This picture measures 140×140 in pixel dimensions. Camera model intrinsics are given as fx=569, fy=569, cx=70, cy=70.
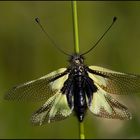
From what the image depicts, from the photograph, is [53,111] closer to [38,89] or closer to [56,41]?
[38,89]

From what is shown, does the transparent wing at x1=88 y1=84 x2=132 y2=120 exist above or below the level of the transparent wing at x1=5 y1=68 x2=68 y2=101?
below

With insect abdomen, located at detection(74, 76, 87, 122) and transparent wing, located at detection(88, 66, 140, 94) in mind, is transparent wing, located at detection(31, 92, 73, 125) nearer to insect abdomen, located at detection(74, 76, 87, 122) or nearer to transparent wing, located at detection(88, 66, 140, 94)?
insect abdomen, located at detection(74, 76, 87, 122)

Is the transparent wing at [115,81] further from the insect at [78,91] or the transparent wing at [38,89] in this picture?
the transparent wing at [38,89]

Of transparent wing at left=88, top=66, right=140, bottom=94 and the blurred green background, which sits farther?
the blurred green background

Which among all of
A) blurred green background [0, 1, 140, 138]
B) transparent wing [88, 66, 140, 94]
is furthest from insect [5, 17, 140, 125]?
blurred green background [0, 1, 140, 138]

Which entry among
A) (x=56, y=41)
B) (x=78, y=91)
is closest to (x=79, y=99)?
(x=78, y=91)

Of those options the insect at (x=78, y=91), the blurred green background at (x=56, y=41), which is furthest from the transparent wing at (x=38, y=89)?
the blurred green background at (x=56, y=41)

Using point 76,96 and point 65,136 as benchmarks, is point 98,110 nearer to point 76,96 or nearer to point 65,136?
point 76,96

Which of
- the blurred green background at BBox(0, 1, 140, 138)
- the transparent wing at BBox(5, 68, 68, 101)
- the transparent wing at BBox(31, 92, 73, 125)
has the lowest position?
the transparent wing at BBox(31, 92, 73, 125)
